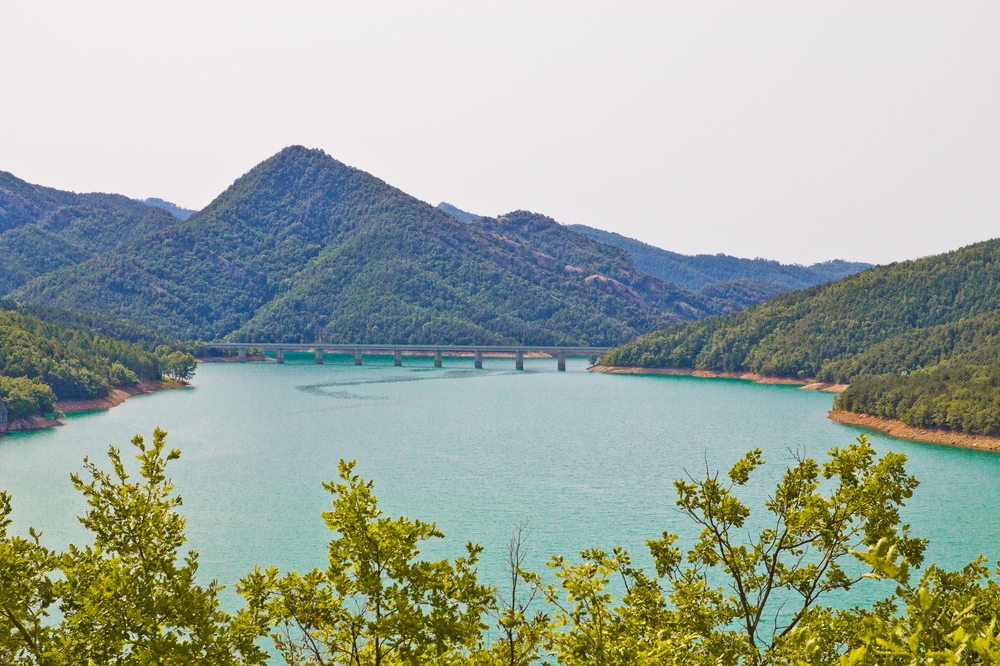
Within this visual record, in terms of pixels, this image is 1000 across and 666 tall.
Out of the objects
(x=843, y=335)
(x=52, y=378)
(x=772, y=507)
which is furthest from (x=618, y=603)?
(x=843, y=335)

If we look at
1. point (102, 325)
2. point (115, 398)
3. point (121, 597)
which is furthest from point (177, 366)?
point (121, 597)

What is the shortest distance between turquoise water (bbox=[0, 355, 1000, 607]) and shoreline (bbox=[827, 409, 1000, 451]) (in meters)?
1.67

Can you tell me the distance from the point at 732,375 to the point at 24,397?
11335cm

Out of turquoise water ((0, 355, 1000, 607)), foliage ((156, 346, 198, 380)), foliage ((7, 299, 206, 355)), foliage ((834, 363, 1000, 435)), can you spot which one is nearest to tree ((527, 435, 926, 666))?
turquoise water ((0, 355, 1000, 607))

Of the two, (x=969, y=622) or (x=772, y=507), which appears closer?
(x=969, y=622)

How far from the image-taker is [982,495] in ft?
176

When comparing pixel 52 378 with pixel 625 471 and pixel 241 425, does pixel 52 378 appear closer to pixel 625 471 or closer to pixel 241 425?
pixel 241 425

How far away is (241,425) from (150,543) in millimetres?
77728

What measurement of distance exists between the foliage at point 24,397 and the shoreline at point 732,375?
100 metres

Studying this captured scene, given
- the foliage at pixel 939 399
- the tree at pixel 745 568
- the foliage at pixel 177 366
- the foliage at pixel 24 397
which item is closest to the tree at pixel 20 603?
the tree at pixel 745 568

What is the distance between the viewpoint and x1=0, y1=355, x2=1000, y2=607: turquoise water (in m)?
42.5

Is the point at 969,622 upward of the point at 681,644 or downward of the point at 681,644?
upward

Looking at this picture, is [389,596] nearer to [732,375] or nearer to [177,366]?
[177,366]

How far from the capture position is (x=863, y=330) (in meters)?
159
